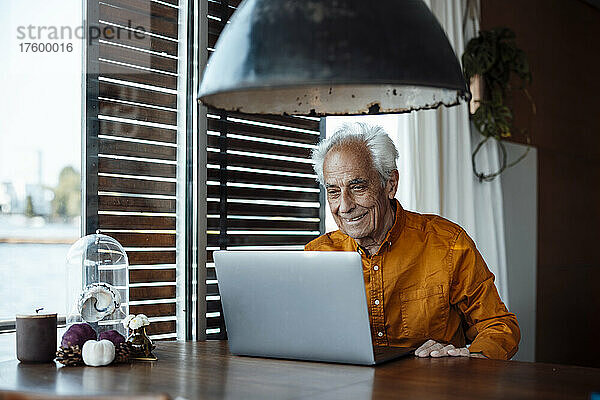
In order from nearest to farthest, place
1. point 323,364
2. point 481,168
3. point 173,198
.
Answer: point 323,364
point 173,198
point 481,168

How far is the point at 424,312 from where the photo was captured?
2.64 meters

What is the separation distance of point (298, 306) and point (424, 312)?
2.26 feet

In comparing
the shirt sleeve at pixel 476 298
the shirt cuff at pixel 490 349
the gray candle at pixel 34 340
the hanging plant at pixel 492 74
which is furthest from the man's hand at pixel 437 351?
the hanging plant at pixel 492 74

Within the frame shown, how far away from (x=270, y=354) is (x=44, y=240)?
978 millimetres

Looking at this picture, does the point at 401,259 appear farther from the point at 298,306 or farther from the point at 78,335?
the point at 78,335

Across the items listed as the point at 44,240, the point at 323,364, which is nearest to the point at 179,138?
the point at 44,240

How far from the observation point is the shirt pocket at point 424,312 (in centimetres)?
263

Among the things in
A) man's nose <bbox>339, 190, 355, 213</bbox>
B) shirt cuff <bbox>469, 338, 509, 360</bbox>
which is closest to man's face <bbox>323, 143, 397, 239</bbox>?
man's nose <bbox>339, 190, 355, 213</bbox>

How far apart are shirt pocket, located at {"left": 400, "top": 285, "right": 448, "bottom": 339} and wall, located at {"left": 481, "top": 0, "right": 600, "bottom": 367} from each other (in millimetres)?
2620

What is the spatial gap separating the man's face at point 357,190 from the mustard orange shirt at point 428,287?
8 centimetres

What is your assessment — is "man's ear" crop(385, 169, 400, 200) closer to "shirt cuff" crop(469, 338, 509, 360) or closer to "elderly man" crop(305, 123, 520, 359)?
"elderly man" crop(305, 123, 520, 359)

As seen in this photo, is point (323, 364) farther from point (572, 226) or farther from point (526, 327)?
point (572, 226)

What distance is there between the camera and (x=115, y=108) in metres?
2.90

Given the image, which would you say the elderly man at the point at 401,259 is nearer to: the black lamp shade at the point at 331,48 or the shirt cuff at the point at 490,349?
the shirt cuff at the point at 490,349
